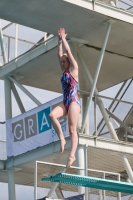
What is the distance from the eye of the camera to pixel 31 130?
A: 30406mm

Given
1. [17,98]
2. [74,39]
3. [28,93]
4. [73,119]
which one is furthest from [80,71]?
[73,119]

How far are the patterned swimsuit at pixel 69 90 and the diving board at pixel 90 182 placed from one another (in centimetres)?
151

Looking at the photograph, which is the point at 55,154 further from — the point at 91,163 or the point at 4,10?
the point at 4,10

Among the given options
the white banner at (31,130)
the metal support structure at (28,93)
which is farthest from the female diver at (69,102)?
the metal support structure at (28,93)

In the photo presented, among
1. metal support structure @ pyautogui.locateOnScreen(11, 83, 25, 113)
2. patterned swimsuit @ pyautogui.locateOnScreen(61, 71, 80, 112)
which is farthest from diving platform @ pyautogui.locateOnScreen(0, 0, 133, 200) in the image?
patterned swimsuit @ pyautogui.locateOnScreen(61, 71, 80, 112)

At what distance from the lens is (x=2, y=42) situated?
1254 inches

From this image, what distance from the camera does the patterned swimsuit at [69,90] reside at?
14680mm

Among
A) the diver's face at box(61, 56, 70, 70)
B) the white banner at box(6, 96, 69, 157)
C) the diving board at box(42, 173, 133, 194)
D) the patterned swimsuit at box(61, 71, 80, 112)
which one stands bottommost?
the diving board at box(42, 173, 133, 194)

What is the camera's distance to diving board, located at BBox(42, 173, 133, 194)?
15139 mm

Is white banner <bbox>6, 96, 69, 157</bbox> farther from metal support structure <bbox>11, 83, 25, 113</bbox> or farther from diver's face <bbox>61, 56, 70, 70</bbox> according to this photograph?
diver's face <bbox>61, 56, 70, 70</bbox>

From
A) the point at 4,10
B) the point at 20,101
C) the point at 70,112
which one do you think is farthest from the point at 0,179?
the point at 70,112

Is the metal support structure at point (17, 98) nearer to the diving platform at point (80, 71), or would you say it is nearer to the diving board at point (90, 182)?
the diving platform at point (80, 71)

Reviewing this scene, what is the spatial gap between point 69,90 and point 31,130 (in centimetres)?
1569

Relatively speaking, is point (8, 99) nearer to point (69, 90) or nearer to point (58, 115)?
point (69, 90)
